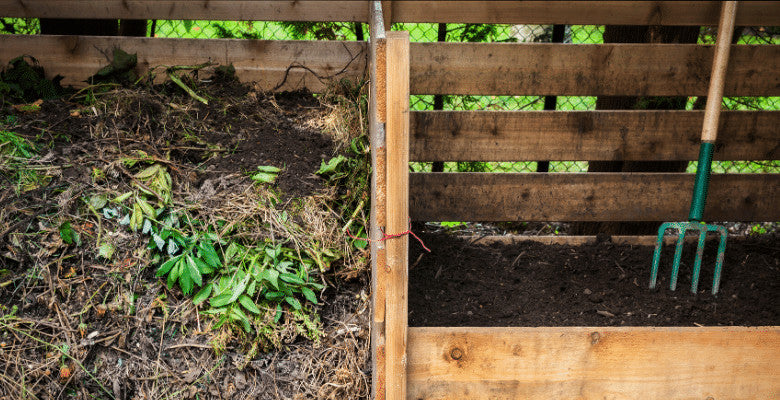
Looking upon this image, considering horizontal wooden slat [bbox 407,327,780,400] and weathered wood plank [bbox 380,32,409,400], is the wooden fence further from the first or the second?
horizontal wooden slat [bbox 407,327,780,400]

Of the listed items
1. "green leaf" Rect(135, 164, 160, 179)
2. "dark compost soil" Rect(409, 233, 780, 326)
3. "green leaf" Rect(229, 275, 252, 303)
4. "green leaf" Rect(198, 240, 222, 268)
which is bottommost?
"dark compost soil" Rect(409, 233, 780, 326)

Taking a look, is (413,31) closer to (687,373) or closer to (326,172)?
(326,172)

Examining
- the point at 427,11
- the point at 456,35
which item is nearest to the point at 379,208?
the point at 427,11

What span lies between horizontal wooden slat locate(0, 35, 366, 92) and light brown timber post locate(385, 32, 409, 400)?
3.93ft

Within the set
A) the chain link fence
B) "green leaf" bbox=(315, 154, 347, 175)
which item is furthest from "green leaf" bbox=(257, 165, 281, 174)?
the chain link fence

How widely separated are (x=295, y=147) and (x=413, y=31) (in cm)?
235

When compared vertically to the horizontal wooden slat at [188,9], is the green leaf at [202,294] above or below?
below

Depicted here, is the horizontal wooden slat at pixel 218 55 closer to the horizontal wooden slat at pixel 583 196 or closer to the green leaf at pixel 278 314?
the horizontal wooden slat at pixel 583 196

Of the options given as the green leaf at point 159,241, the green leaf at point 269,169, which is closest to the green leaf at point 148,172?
the green leaf at point 159,241

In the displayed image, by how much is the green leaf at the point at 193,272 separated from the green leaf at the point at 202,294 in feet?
0.14

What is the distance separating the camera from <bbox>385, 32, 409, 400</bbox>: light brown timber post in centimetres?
155

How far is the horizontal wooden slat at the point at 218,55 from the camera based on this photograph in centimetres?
266

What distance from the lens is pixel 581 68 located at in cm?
281

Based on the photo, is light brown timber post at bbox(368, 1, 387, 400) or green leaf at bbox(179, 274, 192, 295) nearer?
light brown timber post at bbox(368, 1, 387, 400)
